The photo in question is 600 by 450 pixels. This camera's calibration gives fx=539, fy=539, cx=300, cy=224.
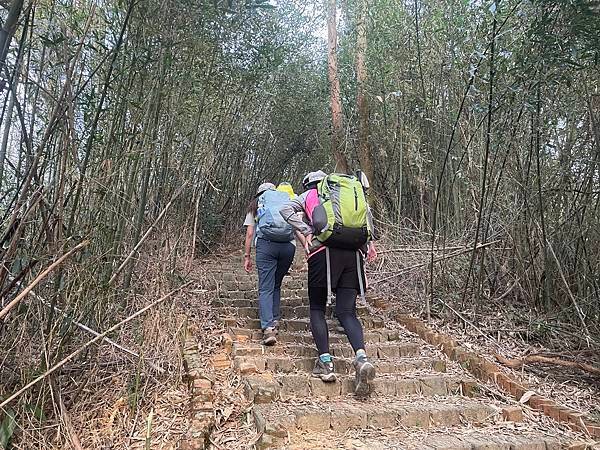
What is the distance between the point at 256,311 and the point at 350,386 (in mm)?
1503

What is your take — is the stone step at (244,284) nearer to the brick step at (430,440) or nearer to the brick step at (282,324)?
the brick step at (282,324)

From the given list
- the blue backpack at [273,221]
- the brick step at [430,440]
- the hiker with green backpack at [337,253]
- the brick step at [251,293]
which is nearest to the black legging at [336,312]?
the hiker with green backpack at [337,253]

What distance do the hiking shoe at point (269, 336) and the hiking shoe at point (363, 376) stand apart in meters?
0.88

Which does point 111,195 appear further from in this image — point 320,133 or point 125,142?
point 320,133

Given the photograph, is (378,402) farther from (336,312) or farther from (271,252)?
(271,252)

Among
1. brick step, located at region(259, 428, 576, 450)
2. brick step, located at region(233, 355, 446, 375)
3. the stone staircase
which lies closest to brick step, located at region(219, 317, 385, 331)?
the stone staircase

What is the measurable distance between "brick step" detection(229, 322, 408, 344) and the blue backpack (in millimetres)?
737

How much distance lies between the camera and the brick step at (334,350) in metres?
3.74

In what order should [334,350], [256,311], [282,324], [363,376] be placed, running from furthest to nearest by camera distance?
[256,311], [282,324], [334,350], [363,376]

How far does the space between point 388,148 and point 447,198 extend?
6.66 feet

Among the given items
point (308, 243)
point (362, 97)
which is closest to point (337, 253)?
point (308, 243)

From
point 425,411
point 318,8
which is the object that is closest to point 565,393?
point 425,411

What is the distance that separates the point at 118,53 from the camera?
295 centimetres

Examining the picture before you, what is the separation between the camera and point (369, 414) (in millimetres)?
2879
